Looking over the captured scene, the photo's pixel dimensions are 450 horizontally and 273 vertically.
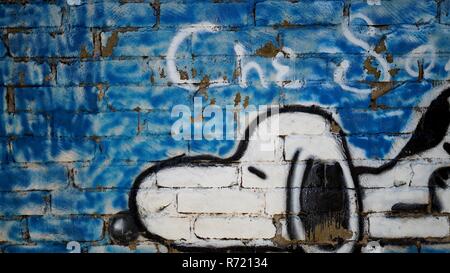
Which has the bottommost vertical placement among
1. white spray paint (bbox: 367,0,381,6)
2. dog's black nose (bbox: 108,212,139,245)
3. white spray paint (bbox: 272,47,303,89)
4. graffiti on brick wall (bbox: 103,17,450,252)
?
dog's black nose (bbox: 108,212,139,245)

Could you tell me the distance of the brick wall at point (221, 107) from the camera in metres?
1.41

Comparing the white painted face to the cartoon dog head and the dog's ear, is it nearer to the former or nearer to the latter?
the cartoon dog head

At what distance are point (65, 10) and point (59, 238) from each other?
977 mm

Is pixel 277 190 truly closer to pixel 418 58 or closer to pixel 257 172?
pixel 257 172

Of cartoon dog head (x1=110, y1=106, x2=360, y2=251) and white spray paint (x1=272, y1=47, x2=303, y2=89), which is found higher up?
white spray paint (x1=272, y1=47, x2=303, y2=89)

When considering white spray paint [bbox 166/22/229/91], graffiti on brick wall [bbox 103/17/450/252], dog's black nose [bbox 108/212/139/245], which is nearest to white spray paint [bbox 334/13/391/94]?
graffiti on brick wall [bbox 103/17/450/252]

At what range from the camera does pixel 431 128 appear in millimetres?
1424

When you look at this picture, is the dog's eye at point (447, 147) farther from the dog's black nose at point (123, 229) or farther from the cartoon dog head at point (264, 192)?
→ the dog's black nose at point (123, 229)

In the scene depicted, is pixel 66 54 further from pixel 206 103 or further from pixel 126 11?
pixel 206 103

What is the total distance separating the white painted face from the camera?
4.74 ft

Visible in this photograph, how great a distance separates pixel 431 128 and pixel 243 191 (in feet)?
2.72

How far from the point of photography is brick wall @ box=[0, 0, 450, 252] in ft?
4.63
